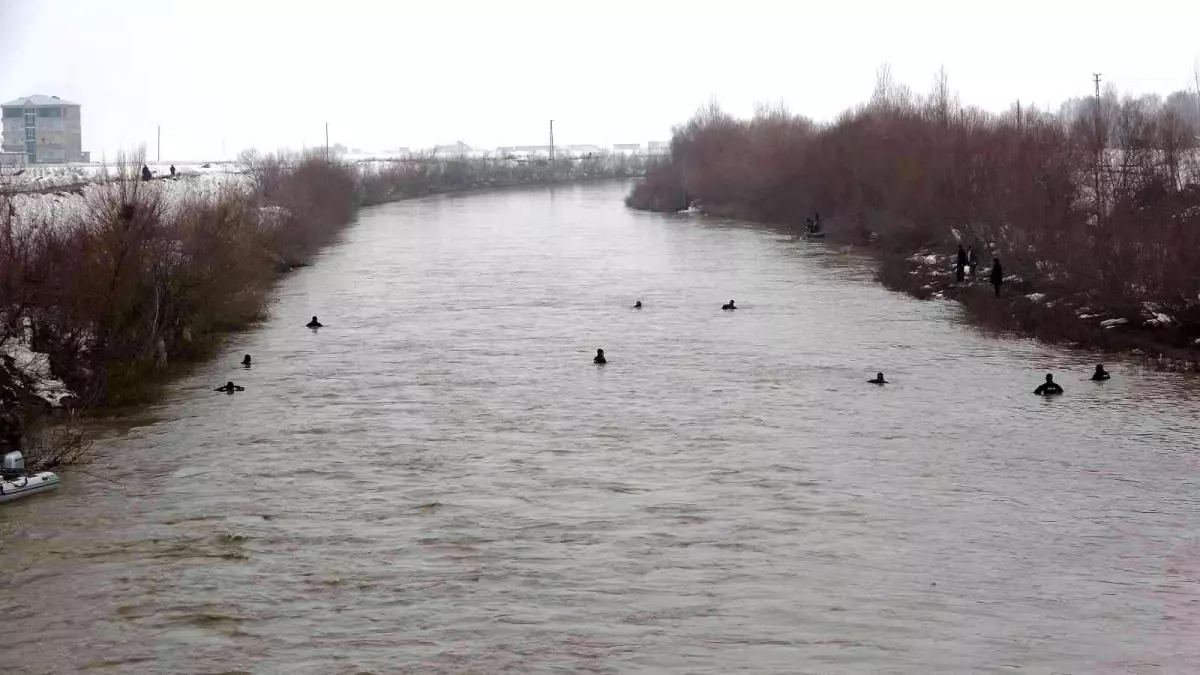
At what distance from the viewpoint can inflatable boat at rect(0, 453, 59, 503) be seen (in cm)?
1705

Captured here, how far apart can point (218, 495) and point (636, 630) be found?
7043mm

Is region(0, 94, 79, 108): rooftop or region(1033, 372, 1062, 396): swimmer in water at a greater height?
region(0, 94, 79, 108): rooftop

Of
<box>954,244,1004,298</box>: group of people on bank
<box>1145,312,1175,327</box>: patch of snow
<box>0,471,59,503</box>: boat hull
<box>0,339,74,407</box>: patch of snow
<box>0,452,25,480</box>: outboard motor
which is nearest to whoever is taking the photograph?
<box>0,471,59,503</box>: boat hull

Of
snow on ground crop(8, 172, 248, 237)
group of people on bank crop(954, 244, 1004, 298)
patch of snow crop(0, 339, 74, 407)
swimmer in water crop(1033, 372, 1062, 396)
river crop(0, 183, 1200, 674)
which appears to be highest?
snow on ground crop(8, 172, 248, 237)

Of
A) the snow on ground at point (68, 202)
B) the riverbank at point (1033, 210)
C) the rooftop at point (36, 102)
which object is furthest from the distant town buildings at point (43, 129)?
the riverbank at point (1033, 210)

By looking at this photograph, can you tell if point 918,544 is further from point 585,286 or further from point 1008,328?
point 585,286

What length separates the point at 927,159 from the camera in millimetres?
48125

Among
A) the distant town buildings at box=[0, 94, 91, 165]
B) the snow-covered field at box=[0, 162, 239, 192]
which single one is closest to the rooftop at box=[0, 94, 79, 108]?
the distant town buildings at box=[0, 94, 91, 165]

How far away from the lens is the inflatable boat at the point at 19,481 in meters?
17.0

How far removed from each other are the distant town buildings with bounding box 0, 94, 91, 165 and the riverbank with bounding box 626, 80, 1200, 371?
80103 millimetres

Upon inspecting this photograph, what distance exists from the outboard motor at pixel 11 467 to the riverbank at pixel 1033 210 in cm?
2003

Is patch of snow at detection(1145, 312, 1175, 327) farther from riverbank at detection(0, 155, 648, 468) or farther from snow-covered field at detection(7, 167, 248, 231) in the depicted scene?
snow-covered field at detection(7, 167, 248, 231)

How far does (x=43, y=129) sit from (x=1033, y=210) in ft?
348

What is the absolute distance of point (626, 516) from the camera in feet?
53.3
